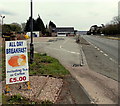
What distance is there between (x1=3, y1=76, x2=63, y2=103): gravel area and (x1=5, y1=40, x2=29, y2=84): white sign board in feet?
1.20

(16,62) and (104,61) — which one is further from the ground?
(16,62)

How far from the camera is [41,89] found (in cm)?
538

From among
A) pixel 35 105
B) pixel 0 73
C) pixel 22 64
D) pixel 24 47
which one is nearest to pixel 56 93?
pixel 35 105

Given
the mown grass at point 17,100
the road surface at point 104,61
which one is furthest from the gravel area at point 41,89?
the road surface at point 104,61

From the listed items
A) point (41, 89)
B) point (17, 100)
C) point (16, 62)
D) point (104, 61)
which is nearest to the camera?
point (17, 100)

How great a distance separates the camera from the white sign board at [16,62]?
16.7 ft

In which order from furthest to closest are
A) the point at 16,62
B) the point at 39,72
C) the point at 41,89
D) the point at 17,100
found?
the point at 39,72 → the point at 41,89 → the point at 16,62 → the point at 17,100

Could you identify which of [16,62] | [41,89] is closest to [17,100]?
[41,89]

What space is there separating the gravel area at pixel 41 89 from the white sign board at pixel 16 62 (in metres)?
0.37

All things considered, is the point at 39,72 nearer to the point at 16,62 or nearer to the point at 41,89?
the point at 41,89

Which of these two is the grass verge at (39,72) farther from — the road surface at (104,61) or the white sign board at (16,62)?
the road surface at (104,61)

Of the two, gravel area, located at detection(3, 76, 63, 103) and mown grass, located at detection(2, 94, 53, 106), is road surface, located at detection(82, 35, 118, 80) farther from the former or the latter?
mown grass, located at detection(2, 94, 53, 106)

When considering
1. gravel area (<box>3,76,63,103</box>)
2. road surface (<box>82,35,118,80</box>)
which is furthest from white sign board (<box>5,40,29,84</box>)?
road surface (<box>82,35,118,80</box>)

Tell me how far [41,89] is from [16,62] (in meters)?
1.24
